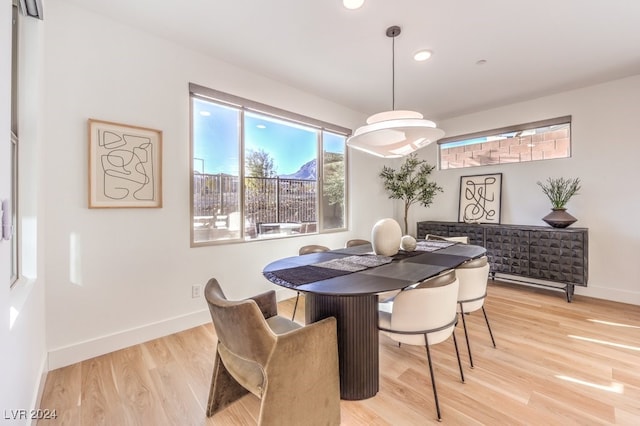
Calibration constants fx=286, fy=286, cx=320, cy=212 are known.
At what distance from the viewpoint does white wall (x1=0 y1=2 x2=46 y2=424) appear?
1.04 meters

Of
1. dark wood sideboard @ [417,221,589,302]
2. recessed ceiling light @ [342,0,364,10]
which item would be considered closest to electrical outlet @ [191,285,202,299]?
recessed ceiling light @ [342,0,364,10]

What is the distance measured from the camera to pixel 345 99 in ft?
13.3

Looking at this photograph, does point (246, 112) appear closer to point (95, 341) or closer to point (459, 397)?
point (95, 341)

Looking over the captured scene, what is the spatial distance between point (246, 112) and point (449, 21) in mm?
2153

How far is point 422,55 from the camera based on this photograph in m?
2.83

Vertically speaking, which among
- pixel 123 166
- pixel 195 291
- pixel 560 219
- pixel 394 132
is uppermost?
pixel 394 132

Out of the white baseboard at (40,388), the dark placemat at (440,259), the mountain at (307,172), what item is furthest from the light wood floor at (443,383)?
the mountain at (307,172)

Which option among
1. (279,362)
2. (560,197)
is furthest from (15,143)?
(560,197)

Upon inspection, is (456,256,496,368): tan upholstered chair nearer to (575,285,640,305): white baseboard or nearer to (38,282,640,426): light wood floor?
(38,282,640,426): light wood floor

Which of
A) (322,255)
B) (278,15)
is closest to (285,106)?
(278,15)

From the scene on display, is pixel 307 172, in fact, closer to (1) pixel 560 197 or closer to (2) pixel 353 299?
(2) pixel 353 299

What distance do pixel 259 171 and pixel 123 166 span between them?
54.5 inches

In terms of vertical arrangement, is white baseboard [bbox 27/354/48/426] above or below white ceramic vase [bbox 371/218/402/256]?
below

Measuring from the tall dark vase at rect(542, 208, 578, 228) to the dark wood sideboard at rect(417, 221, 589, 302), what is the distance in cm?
8
